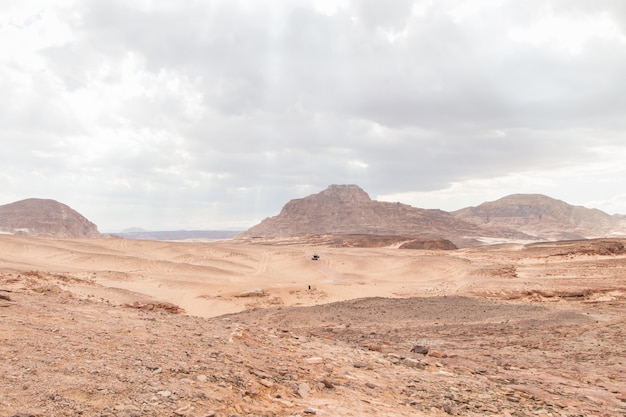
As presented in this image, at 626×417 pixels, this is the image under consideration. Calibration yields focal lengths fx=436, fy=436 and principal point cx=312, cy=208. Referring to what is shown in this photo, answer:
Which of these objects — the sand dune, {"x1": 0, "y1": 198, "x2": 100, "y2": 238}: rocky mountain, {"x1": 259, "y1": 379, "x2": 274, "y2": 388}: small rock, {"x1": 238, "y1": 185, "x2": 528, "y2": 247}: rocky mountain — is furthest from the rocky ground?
{"x1": 0, "y1": 198, "x2": 100, "y2": 238}: rocky mountain

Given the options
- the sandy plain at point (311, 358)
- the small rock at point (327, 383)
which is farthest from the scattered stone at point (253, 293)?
the small rock at point (327, 383)

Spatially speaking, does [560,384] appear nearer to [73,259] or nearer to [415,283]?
[415,283]

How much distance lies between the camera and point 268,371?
6.78 m

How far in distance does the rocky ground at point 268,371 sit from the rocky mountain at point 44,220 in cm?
15042

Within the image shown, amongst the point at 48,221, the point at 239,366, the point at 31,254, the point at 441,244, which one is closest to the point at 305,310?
the point at 239,366

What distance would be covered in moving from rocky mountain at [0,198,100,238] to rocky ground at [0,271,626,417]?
150421 mm

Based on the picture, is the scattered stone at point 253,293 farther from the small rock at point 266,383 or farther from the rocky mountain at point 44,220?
the rocky mountain at point 44,220

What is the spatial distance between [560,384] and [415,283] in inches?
996

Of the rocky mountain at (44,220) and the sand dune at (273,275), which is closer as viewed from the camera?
the sand dune at (273,275)

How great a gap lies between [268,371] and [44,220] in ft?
549

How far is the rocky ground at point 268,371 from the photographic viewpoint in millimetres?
5047

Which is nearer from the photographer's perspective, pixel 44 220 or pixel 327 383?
pixel 327 383

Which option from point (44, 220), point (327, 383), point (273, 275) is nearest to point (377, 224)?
point (44, 220)

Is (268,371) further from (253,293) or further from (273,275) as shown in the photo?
(273,275)
